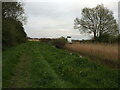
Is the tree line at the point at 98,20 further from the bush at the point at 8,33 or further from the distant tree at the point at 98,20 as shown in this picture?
the bush at the point at 8,33

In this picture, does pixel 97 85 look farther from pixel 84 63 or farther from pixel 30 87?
pixel 84 63

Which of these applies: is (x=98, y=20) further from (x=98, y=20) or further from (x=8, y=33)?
(x=8, y=33)

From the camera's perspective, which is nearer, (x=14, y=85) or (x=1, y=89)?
(x=1, y=89)

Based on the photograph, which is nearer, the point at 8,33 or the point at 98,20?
the point at 8,33

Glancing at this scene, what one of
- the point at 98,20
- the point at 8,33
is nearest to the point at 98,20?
the point at 98,20

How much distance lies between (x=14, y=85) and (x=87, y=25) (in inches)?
1963

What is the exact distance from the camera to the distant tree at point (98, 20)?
5330cm

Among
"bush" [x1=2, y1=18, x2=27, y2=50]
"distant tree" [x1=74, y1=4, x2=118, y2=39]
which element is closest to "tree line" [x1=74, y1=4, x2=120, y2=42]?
"distant tree" [x1=74, y1=4, x2=118, y2=39]

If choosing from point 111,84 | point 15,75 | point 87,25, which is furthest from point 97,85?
point 87,25

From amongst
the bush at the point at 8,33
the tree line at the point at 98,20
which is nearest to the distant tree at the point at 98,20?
the tree line at the point at 98,20

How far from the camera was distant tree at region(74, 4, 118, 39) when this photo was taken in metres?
53.3

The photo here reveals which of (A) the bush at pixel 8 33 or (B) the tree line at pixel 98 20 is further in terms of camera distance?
(B) the tree line at pixel 98 20

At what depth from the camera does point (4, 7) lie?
A: 29.5 metres

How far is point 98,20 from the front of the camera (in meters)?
56.1
